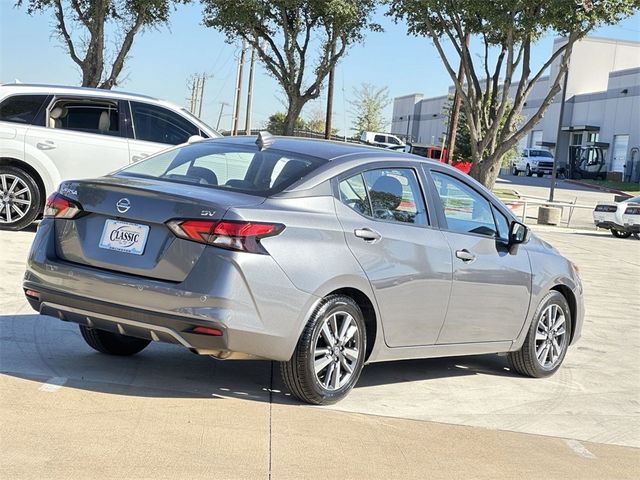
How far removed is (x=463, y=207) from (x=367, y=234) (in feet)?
4.13

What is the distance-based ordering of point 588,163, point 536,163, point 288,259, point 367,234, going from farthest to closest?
point 536,163
point 588,163
point 367,234
point 288,259

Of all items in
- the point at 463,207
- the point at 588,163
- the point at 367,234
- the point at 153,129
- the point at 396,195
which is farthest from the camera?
the point at 588,163

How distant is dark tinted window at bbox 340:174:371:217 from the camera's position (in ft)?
19.8

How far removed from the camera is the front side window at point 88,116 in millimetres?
12586

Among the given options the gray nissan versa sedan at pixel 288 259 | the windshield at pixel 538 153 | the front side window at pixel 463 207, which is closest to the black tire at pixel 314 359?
the gray nissan versa sedan at pixel 288 259

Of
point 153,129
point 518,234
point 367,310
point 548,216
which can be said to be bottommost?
point 548,216

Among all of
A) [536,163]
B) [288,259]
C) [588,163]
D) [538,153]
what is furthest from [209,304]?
[538,153]

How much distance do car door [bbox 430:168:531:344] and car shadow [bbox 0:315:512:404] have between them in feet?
2.08

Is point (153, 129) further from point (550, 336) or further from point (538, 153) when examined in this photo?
point (538, 153)

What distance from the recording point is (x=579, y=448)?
5848 millimetres

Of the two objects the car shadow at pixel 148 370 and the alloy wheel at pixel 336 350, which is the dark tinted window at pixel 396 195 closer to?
the alloy wheel at pixel 336 350

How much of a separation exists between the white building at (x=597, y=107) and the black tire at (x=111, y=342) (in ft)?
203

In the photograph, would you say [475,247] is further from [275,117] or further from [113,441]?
[275,117]

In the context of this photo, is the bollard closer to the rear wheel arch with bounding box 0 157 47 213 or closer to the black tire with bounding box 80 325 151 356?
the rear wheel arch with bounding box 0 157 47 213
